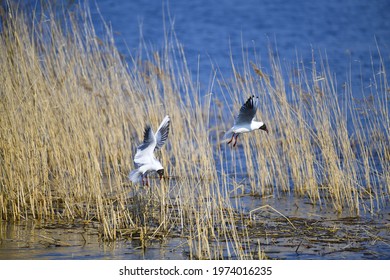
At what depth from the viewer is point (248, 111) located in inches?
185

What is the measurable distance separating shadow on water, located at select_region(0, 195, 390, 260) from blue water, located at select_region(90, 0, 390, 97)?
4851 mm

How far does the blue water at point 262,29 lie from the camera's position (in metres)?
11.4

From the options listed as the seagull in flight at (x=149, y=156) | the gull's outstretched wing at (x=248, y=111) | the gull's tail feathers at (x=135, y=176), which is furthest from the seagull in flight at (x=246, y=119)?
the gull's tail feathers at (x=135, y=176)

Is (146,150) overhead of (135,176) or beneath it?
overhead

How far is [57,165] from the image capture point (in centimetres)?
581

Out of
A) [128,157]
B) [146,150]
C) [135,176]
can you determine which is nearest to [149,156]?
[146,150]

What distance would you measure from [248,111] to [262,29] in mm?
Result: 11018

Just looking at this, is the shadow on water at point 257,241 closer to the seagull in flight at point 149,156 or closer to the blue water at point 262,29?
the seagull in flight at point 149,156

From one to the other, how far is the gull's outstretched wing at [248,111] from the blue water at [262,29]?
206 inches

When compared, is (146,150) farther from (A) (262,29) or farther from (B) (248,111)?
(A) (262,29)

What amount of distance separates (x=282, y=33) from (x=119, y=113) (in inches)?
348

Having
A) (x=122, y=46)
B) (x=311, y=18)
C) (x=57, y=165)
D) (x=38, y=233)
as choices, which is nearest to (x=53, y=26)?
(x=57, y=165)

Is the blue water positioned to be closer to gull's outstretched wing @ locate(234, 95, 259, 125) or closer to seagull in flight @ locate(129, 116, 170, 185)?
gull's outstretched wing @ locate(234, 95, 259, 125)

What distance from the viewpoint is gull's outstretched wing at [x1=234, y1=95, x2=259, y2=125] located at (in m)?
4.61
